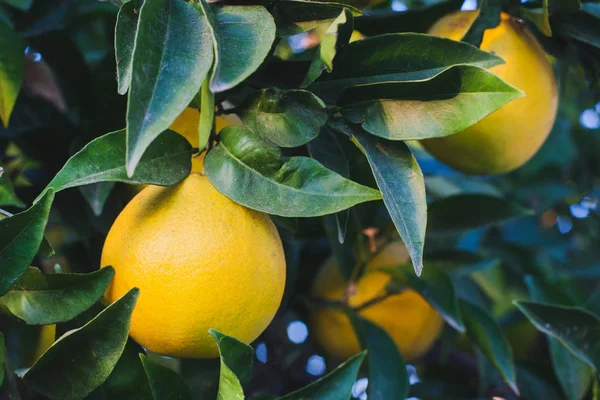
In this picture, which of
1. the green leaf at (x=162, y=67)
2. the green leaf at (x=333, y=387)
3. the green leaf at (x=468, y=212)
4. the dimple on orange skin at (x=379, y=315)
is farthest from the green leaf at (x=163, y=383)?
the green leaf at (x=468, y=212)

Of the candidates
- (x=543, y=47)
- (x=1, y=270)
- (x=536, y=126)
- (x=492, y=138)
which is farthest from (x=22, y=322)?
(x=543, y=47)

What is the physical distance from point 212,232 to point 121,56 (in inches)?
9.2

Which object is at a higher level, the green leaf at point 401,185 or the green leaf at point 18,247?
the green leaf at point 401,185

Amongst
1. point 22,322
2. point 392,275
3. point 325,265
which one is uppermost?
point 22,322

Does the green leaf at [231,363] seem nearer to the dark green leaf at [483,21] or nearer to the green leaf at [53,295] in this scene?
the green leaf at [53,295]

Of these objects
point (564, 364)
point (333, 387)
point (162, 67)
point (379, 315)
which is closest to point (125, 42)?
point (162, 67)

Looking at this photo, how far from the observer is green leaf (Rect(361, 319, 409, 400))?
124 centimetres

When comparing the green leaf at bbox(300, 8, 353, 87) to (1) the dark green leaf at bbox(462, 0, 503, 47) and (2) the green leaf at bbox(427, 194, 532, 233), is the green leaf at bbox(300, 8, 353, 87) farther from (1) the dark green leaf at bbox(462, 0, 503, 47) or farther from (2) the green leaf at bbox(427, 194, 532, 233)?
(2) the green leaf at bbox(427, 194, 532, 233)

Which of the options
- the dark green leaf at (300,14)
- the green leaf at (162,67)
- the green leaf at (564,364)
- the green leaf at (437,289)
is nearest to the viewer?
the green leaf at (162,67)

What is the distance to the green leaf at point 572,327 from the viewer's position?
1243mm

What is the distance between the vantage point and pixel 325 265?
1.68 metres

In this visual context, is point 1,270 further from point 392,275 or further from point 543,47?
point 543,47

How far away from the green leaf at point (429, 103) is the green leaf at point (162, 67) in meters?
0.24

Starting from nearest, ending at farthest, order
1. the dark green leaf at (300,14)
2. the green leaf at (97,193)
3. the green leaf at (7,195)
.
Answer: the dark green leaf at (300,14), the green leaf at (7,195), the green leaf at (97,193)
